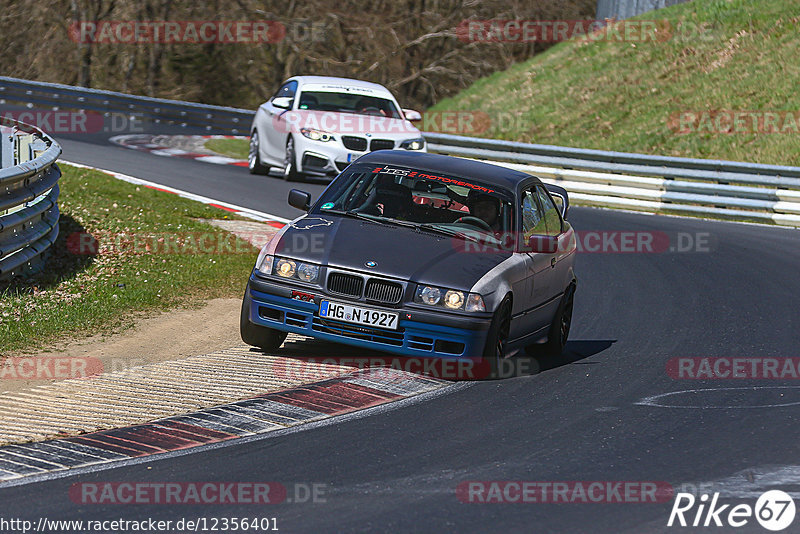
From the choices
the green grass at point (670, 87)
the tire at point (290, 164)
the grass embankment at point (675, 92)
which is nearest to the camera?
the tire at point (290, 164)

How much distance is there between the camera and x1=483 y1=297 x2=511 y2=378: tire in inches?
328

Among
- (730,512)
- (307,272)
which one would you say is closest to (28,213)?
(307,272)

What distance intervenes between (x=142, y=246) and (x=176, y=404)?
20.4 feet

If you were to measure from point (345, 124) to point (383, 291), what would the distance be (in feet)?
39.1

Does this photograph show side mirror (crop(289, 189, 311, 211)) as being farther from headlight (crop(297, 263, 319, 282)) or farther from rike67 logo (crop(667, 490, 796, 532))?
rike67 logo (crop(667, 490, 796, 532))

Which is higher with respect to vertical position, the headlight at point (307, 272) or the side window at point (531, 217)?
the side window at point (531, 217)

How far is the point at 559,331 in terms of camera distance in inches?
392

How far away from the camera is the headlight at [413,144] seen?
2000 centimetres

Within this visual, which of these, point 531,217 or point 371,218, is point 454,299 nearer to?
point 371,218

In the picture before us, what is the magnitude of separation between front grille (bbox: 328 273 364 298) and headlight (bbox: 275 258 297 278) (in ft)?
0.99

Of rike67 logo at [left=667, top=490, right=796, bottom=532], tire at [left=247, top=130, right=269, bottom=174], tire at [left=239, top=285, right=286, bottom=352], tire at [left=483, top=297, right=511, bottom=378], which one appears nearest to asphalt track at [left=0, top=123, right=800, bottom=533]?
rike67 logo at [left=667, top=490, right=796, bottom=532]

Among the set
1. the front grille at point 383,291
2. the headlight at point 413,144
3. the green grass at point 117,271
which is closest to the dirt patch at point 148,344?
the green grass at point 117,271

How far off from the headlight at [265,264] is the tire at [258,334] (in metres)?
0.24

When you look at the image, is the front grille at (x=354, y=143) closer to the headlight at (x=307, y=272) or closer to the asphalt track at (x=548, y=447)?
the asphalt track at (x=548, y=447)
